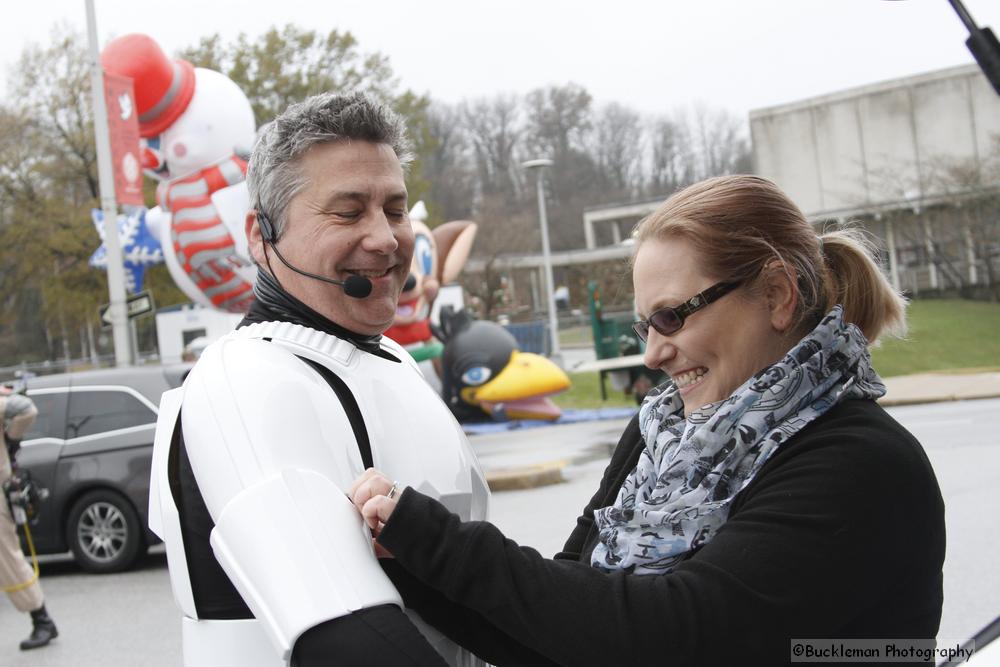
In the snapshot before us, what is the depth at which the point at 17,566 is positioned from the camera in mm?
6441

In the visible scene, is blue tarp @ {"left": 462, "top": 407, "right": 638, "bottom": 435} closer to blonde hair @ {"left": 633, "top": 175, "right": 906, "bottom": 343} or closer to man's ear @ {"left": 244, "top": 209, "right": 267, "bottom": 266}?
man's ear @ {"left": 244, "top": 209, "right": 267, "bottom": 266}

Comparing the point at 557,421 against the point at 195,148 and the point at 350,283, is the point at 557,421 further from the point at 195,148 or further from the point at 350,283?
the point at 350,283

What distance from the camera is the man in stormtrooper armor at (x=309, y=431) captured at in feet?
4.90

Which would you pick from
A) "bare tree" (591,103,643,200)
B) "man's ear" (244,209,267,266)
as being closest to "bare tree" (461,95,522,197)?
"bare tree" (591,103,643,200)

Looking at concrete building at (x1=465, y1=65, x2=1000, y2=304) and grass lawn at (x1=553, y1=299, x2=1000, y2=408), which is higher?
concrete building at (x1=465, y1=65, x2=1000, y2=304)

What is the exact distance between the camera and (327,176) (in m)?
1.82

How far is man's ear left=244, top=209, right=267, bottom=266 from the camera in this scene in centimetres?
192

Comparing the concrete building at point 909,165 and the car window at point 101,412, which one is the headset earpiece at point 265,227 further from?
the concrete building at point 909,165

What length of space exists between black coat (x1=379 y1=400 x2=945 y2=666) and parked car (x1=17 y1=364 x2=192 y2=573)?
7.20 meters

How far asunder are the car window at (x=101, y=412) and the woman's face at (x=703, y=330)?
24.6ft

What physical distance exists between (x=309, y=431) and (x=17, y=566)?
5.70m

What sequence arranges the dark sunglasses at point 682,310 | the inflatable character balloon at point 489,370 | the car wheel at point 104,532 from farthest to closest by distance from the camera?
the inflatable character balloon at point 489,370 → the car wheel at point 104,532 → the dark sunglasses at point 682,310

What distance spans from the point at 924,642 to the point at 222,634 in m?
1.12

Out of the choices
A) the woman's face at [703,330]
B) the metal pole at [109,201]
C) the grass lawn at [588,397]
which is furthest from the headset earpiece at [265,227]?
the grass lawn at [588,397]
